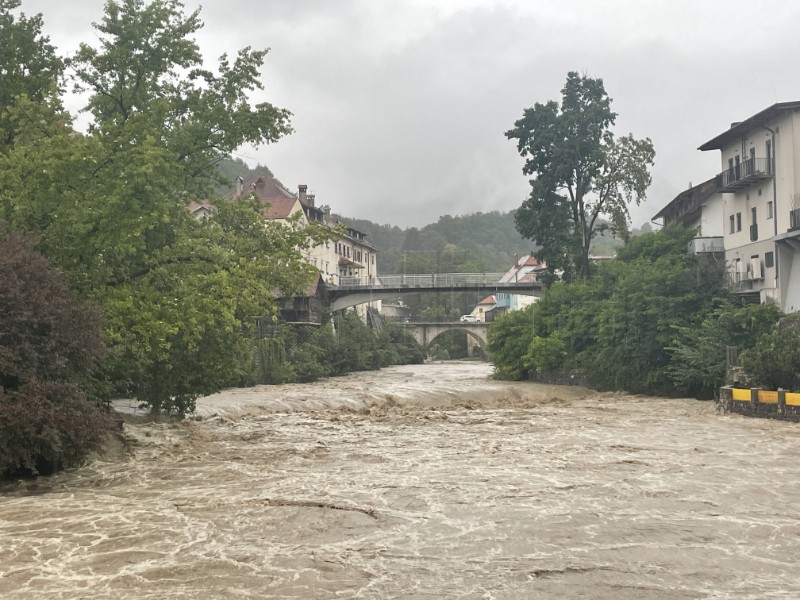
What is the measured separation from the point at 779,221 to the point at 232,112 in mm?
28750

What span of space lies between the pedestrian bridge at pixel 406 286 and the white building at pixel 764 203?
26.3 metres

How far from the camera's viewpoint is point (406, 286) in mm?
69750

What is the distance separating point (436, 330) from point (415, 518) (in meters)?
84.6

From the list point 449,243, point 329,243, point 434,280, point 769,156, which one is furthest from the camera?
point 449,243

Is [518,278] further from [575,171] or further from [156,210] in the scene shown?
[156,210]

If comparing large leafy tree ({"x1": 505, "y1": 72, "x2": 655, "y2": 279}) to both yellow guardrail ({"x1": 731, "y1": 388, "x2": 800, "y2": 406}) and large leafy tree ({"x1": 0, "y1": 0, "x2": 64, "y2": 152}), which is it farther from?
large leafy tree ({"x1": 0, "y1": 0, "x2": 64, "y2": 152})

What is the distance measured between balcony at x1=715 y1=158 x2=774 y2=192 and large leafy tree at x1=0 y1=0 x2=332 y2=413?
2694 centimetres

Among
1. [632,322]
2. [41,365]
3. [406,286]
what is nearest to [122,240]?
[41,365]

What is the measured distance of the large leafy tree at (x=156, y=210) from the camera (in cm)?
1802

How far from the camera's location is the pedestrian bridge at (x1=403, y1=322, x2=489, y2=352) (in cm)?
9488

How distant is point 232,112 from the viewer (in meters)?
23.7

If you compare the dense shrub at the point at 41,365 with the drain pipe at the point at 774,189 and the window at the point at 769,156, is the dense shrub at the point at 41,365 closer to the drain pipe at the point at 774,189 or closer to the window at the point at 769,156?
the drain pipe at the point at 774,189

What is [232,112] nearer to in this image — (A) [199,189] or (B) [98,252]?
(A) [199,189]

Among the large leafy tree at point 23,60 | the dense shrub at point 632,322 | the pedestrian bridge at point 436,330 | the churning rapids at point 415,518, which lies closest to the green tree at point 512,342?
the dense shrub at point 632,322
